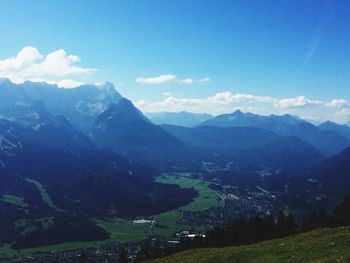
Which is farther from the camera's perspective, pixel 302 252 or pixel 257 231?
pixel 257 231

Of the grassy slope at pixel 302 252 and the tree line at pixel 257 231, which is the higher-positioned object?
the grassy slope at pixel 302 252

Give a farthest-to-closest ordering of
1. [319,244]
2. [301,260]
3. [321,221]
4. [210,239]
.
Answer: [210,239], [321,221], [319,244], [301,260]

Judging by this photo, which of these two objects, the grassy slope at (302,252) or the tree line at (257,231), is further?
the tree line at (257,231)

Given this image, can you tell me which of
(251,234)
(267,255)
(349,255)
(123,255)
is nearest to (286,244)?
(267,255)

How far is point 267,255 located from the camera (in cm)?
6456

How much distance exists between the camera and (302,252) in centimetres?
6034

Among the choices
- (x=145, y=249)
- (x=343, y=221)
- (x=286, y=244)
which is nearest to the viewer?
(x=286, y=244)

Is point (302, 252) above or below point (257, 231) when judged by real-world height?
above

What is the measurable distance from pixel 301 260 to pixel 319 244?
7.75 m

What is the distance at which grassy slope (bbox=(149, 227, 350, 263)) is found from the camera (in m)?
56.2

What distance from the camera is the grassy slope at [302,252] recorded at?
56.2 m

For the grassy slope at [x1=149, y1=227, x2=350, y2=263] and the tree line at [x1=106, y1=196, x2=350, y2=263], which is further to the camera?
the tree line at [x1=106, y1=196, x2=350, y2=263]

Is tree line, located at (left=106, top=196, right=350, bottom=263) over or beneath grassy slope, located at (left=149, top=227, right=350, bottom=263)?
beneath

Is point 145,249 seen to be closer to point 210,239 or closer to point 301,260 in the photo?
point 210,239
